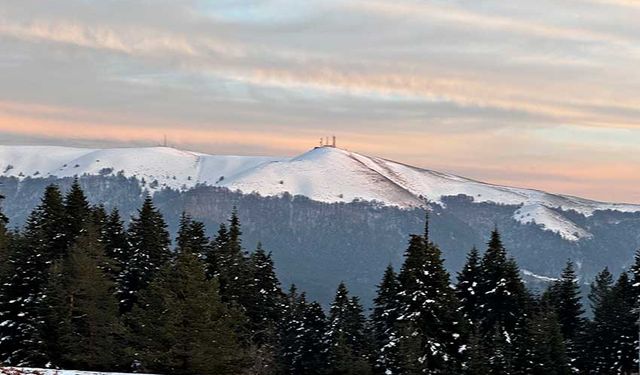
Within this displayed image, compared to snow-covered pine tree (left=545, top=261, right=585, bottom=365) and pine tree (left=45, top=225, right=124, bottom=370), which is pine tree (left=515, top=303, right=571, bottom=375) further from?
pine tree (left=45, top=225, right=124, bottom=370)

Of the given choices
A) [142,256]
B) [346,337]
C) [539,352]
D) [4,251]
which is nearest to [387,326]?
[346,337]

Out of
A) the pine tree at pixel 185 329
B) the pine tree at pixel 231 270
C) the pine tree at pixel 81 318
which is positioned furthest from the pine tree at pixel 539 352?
the pine tree at pixel 81 318

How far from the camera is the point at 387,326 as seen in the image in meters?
53.3

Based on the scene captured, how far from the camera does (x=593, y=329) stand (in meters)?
66.6

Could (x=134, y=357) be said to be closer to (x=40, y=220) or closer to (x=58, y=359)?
(x=58, y=359)

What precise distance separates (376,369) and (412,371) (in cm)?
1019

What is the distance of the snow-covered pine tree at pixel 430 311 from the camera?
45.9 meters

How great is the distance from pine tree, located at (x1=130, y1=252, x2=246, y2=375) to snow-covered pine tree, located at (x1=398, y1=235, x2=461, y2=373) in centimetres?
897

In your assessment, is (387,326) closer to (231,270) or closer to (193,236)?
(231,270)

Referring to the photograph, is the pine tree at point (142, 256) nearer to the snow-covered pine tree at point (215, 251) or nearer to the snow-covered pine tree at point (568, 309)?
the snow-covered pine tree at point (215, 251)

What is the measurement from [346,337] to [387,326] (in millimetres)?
7656

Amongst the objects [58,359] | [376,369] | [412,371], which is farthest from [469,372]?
[58,359]

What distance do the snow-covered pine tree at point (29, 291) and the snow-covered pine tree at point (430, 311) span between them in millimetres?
18150

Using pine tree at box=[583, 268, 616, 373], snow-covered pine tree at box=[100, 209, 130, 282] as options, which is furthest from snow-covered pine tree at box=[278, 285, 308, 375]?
pine tree at box=[583, 268, 616, 373]
